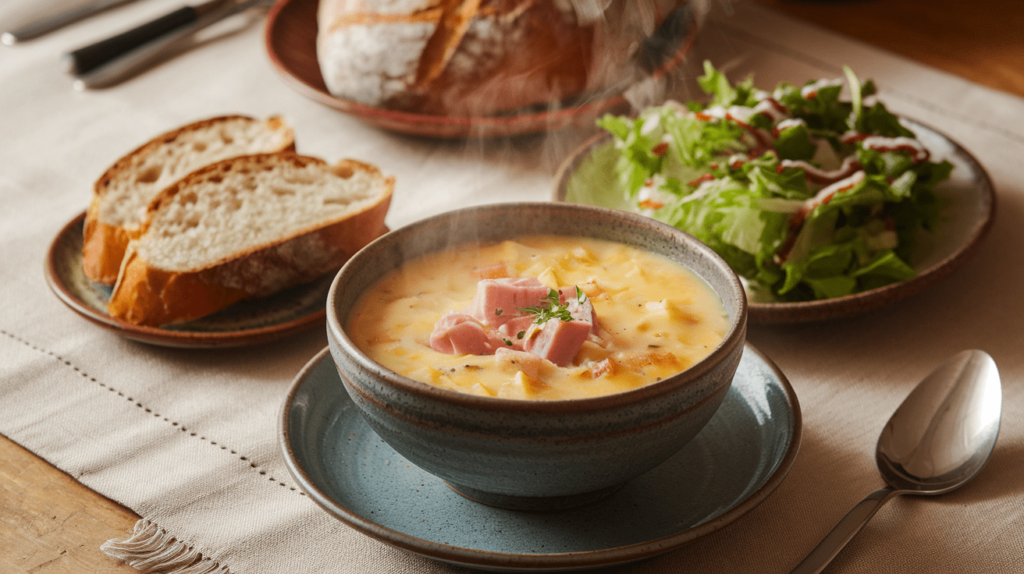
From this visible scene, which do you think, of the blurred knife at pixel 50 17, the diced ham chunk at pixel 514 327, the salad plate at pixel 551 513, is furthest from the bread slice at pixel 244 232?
the blurred knife at pixel 50 17

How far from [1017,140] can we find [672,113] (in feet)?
3.69

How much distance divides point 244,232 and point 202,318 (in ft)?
0.72

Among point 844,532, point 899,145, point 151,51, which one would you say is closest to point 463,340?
point 844,532

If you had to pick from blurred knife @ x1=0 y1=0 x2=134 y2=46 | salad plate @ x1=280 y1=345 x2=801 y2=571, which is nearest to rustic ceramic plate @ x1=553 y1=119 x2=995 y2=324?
salad plate @ x1=280 y1=345 x2=801 y2=571

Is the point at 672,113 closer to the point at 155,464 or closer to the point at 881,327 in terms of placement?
the point at 881,327

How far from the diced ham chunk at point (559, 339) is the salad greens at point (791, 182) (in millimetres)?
807

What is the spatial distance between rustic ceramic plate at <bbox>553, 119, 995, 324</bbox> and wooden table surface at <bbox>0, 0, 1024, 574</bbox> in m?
0.94

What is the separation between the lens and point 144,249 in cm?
187

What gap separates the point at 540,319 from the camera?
128cm

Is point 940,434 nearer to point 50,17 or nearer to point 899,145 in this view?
point 899,145

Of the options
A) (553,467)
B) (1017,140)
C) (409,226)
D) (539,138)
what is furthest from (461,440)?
(1017,140)

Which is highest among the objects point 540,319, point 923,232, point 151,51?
point 540,319

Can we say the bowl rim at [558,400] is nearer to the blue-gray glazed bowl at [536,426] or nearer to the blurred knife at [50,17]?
the blue-gray glazed bowl at [536,426]

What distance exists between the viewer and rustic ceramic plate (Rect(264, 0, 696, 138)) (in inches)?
97.8
